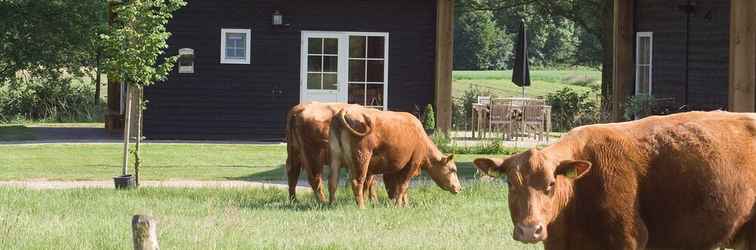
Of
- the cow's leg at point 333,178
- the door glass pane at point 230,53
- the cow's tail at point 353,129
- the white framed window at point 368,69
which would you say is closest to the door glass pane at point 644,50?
the white framed window at point 368,69

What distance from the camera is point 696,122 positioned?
889 cm

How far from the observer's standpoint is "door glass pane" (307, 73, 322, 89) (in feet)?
93.0

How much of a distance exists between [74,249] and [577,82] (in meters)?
54.6

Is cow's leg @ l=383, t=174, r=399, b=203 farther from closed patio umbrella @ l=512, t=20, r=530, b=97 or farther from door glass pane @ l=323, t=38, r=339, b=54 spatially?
closed patio umbrella @ l=512, t=20, r=530, b=97

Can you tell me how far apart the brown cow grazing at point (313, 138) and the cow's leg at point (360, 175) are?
0.46 meters

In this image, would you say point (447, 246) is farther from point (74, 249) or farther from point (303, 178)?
point (303, 178)

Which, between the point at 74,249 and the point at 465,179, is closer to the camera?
the point at 74,249

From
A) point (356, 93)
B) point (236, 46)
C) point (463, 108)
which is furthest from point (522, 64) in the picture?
point (236, 46)

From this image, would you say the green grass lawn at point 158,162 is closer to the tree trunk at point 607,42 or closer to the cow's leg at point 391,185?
the cow's leg at point 391,185

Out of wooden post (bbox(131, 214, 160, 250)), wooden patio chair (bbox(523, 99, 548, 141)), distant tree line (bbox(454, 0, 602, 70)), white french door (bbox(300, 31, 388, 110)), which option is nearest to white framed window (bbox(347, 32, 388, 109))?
white french door (bbox(300, 31, 388, 110))

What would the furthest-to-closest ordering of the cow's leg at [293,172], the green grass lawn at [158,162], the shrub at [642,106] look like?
1. the shrub at [642,106]
2. the green grass lawn at [158,162]
3. the cow's leg at [293,172]

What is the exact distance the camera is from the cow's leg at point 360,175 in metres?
15.4

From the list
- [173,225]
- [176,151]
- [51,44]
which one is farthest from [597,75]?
[173,225]

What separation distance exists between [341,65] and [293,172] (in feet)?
39.3
